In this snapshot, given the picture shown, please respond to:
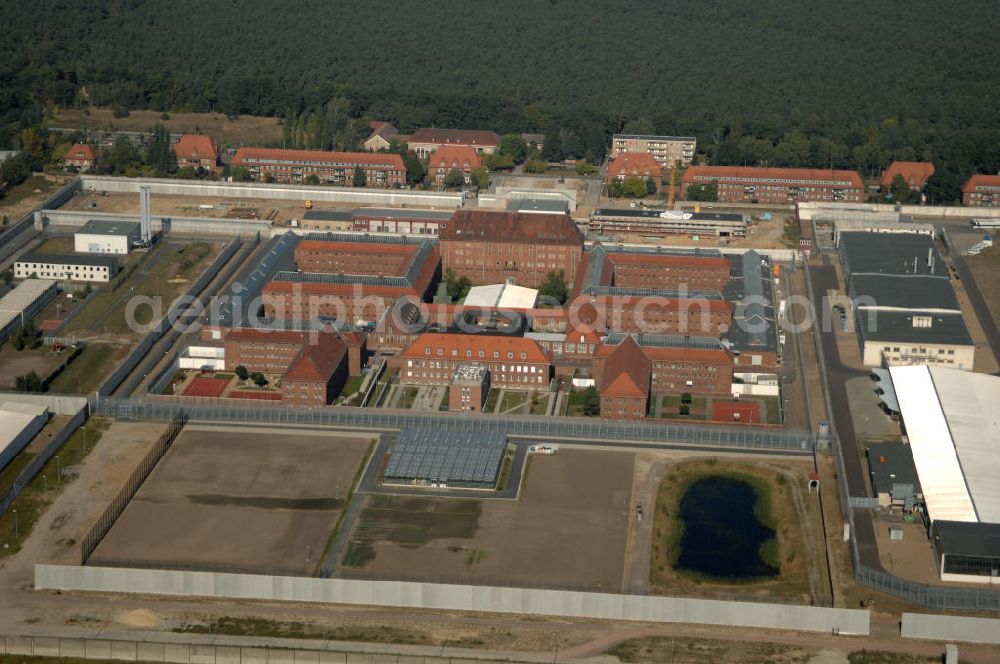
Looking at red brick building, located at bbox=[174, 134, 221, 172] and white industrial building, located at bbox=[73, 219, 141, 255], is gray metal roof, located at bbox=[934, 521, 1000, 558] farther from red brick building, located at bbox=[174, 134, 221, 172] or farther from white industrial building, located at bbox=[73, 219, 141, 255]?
red brick building, located at bbox=[174, 134, 221, 172]

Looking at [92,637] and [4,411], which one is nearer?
[92,637]

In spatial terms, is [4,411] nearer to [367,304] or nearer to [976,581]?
[367,304]

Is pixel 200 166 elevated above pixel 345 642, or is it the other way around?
pixel 200 166

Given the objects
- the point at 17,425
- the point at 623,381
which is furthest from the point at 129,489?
the point at 623,381

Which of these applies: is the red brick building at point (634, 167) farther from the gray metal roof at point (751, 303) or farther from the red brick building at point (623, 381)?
the red brick building at point (623, 381)

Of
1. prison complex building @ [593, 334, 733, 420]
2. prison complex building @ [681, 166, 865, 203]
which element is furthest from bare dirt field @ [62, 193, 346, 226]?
prison complex building @ [593, 334, 733, 420]

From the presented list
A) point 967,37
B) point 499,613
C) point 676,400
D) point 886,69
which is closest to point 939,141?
point 886,69
